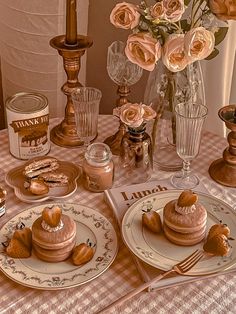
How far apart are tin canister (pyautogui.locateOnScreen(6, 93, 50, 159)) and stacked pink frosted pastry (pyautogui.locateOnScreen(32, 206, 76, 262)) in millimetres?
325

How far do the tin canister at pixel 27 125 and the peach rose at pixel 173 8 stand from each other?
0.38m

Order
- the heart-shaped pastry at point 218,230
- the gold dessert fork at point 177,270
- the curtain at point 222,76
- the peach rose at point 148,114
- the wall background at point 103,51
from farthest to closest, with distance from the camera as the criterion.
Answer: the wall background at point 103,51 < the curtain at point 222,76 < the peach rose at point 148,114 < the heart-shaped pastry at point 218,230 < the gold dessert fork at point 177,270

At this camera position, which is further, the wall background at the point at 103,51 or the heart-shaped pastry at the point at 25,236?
the wall background at the point at 103,51

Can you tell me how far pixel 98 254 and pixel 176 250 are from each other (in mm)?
148

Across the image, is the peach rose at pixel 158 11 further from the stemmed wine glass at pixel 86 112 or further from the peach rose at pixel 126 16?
the stemmed wine glass at pixel 86 112

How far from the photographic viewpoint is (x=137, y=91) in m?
1.86

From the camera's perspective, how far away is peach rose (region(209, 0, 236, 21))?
1.14m

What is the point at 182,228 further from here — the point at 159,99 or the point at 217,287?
the point at 159,99

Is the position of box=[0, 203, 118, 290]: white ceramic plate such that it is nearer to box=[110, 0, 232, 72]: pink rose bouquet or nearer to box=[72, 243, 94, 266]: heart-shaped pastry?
box=[72, 243, 94, 266]: heart-shaped pastry

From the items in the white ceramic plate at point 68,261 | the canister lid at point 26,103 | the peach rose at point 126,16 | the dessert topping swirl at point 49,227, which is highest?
the peach rose at point 126,16

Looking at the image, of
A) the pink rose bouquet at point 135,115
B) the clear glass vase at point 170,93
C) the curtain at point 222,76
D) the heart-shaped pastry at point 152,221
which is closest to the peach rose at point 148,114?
the pink rose bouquet at point 135,115

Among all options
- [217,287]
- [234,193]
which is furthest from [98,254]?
[234,193]

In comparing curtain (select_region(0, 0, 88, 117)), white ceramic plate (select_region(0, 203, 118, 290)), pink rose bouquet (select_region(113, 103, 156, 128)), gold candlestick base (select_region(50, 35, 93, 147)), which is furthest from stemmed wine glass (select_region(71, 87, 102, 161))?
curtain (select_region(0, 0, 88, 117))

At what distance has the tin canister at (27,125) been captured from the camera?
133 cm
